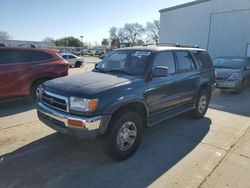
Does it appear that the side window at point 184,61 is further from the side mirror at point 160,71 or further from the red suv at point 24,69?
the red suv at point 24,69

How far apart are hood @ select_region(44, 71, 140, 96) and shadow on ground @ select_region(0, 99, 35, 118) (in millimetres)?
2957

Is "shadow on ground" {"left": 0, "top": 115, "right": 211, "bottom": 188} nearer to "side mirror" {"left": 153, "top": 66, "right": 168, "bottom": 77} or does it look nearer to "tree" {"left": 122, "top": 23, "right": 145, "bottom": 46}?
"side mirror" {"left": 153, "top": 66, "right": 168, "bottom": 77}

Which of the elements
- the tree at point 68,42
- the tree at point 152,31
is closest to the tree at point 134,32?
the tree at point 152,31

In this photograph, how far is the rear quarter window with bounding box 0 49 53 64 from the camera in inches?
261

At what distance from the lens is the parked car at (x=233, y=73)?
32.0 feet

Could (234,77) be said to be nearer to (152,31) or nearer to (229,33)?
(229,33)

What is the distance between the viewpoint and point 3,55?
661 centimetres

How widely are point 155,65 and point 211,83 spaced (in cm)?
262

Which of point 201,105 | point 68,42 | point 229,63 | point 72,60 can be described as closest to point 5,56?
point 201,105

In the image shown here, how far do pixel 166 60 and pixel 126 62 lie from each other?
0.82m

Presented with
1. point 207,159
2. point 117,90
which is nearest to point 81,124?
point 117,90

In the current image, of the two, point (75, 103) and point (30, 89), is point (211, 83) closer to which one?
point (75, 103)

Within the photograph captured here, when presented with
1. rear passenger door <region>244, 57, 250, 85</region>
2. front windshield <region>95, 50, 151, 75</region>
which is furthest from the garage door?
front windshield <region>95, 50, 151, 75</region>

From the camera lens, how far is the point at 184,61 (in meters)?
5.29
